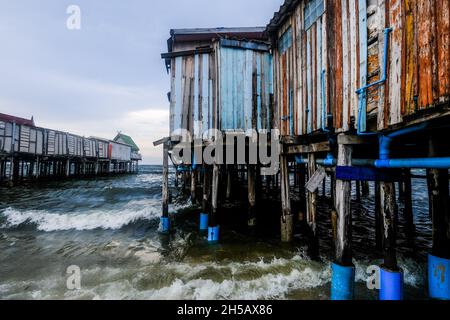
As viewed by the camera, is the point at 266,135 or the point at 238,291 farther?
the point at 266,135

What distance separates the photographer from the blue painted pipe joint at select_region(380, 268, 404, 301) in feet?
11.2

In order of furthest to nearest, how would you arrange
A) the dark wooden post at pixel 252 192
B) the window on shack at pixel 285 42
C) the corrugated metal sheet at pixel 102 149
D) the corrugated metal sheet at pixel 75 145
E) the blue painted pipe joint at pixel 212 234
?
the corrugated metal sheet at pixel 102 149 → the corrugated metal sheet at pixel 75 145 → the dark wooden post at pixel 252 192 → the blue painted pipe joint at pixel 212 234 → the window on shack at pixel 285 42

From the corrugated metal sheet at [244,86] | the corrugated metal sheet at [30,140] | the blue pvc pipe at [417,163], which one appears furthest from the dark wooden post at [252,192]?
the corrugated metal sheet at [30,140]

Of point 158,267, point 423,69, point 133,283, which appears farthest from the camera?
point 158,267

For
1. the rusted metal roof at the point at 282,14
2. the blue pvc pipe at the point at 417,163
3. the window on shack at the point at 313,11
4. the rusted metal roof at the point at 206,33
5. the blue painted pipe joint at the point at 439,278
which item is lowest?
the blue painted pipe joint at the point at 439,278

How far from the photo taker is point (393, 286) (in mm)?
3412

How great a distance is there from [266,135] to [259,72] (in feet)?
11.0

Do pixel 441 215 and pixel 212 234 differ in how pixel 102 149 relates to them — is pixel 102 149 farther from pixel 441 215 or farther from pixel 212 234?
pixel 441 215

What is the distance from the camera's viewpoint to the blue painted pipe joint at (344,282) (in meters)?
3.79

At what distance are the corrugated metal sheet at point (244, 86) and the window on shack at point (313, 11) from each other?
3491 millimetres

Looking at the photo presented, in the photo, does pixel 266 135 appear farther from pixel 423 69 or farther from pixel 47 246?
pixel 47 246

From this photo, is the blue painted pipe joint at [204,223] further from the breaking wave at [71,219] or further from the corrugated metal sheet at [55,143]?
the corrugated metal sheet at [55,143]
